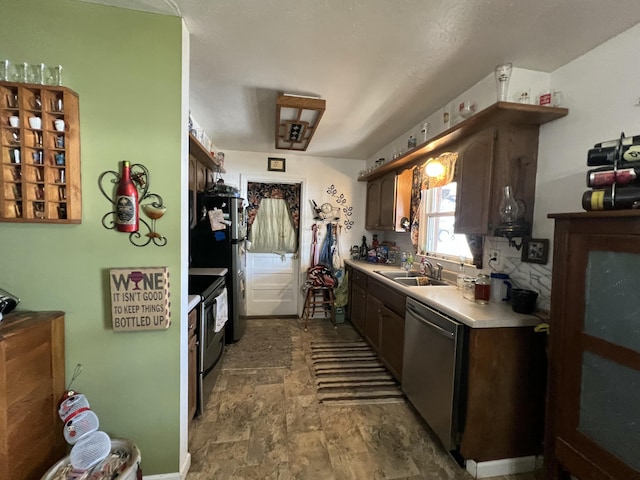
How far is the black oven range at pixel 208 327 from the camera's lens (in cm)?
184

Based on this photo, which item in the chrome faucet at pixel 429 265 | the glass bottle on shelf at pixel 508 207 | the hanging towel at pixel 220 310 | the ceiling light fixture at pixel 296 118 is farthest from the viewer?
the chrome faucet at pixel 429 265

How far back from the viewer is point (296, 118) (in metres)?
2.37

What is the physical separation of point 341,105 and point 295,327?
8.97ft

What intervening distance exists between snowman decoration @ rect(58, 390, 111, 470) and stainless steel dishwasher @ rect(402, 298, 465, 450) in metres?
1.72

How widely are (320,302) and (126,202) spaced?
2916 millimetres

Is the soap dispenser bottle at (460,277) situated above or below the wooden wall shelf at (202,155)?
below

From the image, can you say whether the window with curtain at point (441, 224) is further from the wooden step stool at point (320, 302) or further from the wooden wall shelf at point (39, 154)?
the wooden wall shelf at point (39, 154)

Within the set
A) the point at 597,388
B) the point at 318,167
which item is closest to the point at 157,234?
the point at 597,388

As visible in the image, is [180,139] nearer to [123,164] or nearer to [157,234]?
[123,164]

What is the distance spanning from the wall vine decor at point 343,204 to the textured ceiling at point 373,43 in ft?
5.54

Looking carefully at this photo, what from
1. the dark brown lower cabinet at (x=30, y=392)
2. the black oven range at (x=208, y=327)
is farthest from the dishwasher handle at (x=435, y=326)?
the dark brown lower cabinet at (x=30, y=392)

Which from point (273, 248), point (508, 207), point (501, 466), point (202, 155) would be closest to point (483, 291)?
point (508, 207)

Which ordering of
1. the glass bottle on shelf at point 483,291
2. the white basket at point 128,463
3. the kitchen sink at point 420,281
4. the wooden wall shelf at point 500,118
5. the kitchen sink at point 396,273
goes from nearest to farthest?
the white basket at point 128,463 → the wooden wall shelf at point 500,118 → the glass bottle on shelf at point 483,291 → the kitchen sink at point 420,281 → the kitchen sink at point 396,273

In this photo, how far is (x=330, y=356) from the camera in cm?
278
